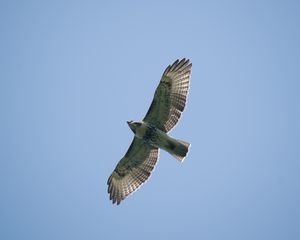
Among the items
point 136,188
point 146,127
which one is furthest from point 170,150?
point 136,188

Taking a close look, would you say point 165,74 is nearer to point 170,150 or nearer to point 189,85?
point 189,85

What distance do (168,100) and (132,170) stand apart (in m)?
3.05

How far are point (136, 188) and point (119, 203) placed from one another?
2.72 ft

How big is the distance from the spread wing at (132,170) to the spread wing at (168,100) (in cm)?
109

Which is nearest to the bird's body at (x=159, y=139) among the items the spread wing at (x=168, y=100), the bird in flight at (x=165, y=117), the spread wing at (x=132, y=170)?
the bird in flight at (x=165, y=117)

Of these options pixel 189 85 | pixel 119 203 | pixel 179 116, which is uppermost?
pixel 189 85

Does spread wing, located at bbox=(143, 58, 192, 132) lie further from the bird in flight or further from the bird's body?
the bird's body

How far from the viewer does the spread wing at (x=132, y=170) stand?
54.2ft

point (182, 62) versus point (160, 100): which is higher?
point (182, 62)

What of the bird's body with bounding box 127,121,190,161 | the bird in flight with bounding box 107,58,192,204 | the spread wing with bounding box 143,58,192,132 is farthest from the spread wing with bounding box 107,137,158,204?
the spread wing with bounding box 143,58,192,132

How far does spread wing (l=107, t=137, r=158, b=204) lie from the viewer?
1653 centimetres

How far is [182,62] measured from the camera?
52.9ft

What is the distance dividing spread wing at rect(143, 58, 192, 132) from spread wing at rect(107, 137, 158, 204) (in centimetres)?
109

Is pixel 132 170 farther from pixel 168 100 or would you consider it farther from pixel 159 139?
pixel 168 100
